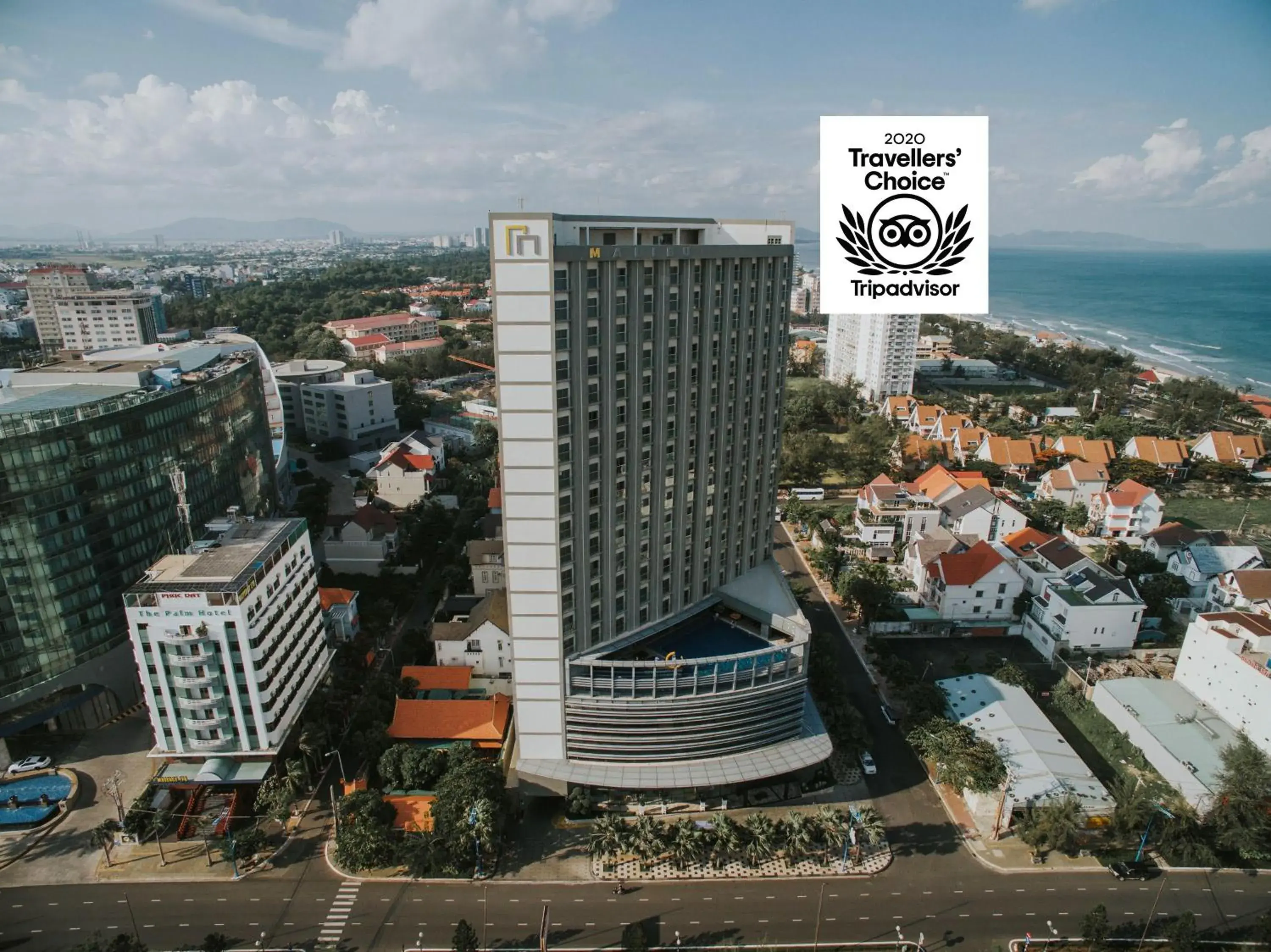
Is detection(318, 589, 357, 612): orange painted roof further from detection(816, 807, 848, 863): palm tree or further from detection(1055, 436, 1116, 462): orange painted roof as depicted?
detection(1055, 436, 1116, 462): orange painted roof

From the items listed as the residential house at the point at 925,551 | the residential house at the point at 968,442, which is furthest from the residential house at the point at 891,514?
the residential house at the point at 968,442

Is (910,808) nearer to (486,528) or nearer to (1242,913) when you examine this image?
(1242,913)

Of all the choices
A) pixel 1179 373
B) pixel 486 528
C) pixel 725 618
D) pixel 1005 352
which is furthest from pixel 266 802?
pixel 1179 373

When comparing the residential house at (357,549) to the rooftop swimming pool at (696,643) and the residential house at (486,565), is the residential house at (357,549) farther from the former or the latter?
the rooftop swimming pool at (696,643)

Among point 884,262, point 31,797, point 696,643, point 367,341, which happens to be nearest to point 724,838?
point 696,643

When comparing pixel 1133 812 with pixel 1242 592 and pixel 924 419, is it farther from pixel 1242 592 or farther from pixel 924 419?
pixel 924 419

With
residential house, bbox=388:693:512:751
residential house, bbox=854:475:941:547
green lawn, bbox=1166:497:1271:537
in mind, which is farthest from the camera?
green lawn, bbox=1166:497:1271:537

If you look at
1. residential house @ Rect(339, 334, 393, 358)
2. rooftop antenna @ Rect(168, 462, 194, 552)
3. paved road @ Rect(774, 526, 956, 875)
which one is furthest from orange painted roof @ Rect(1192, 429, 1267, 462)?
residential house @ Rect(339, 334, 393, 358)
